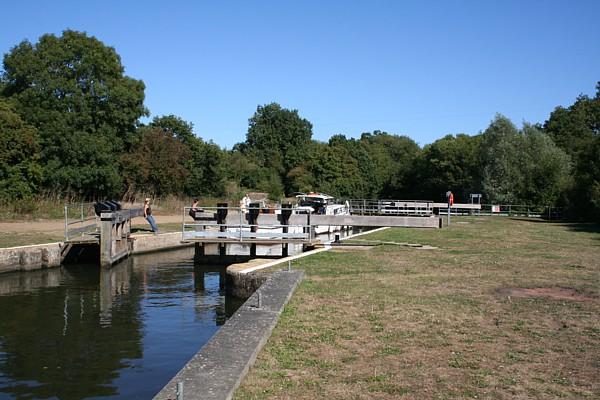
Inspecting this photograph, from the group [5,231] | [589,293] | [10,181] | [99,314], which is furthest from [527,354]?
[10,181]

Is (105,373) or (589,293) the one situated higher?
(589,293)

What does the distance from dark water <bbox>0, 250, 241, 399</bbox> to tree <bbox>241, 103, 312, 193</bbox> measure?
246 ft

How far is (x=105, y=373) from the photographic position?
897 centimetres

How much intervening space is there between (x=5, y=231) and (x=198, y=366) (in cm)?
2093

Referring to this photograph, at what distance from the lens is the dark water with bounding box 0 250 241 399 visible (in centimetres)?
857

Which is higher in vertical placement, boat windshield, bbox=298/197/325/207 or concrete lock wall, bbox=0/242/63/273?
boat windshield, bbox=298/197/325/207

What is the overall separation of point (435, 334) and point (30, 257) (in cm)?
1558

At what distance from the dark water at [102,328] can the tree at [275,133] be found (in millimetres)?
74999

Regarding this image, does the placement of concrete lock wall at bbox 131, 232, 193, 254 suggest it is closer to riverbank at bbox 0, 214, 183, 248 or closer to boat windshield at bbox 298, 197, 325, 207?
riverbank at bbox 0, 214, 183, 248

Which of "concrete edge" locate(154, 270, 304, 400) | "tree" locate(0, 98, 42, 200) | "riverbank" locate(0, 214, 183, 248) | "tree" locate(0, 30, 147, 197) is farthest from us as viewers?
"tree" locate(0, 30, 147, 197)

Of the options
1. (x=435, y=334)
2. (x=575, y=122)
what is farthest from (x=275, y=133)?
(x=435, y=334)

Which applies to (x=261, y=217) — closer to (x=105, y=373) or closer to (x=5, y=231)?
(x=5, y=231)

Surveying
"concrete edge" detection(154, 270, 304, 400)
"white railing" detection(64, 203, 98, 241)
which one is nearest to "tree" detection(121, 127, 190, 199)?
"white railing" detection(64, 203, 98, 241)

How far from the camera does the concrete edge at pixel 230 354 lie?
5.82m
